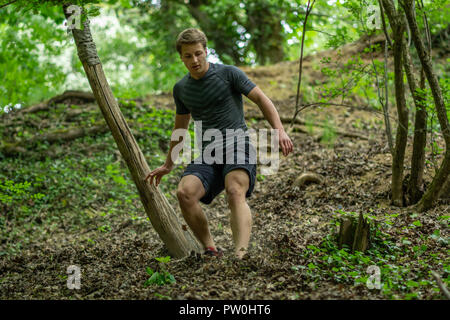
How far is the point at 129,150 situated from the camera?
402 centimetres

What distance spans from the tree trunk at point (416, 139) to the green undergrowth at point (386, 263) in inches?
32.3

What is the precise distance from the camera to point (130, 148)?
4023mm

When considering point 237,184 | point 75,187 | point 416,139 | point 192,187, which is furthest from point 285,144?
point 75,187

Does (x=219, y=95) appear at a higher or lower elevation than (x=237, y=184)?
higher

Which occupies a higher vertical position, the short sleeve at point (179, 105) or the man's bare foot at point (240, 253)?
the short sleeve at point (179, 105)

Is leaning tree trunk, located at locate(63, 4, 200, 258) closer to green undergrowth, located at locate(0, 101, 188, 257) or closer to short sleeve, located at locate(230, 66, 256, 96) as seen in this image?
short sleeve, located at locate(230, 66, 256, 96)

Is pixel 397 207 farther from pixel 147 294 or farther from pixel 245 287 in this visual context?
pixel 147 294

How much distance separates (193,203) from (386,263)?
165 centimetres

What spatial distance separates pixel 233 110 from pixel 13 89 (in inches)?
265

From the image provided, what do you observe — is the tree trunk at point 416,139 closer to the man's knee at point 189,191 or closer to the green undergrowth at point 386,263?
the green undergrowth at point 386,263

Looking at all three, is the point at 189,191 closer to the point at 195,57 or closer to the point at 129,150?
the point at 129,150

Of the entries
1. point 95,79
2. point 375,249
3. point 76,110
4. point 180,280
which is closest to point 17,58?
point 76,110

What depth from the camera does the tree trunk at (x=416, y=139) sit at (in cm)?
436

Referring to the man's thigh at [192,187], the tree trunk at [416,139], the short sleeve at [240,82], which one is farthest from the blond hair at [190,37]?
the tree trunk at [416,139]
